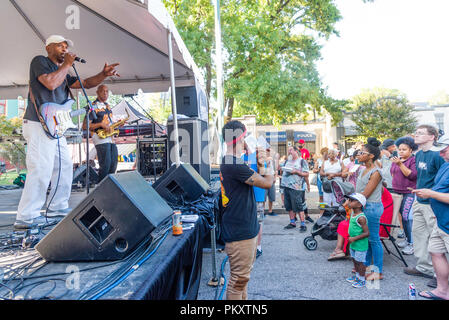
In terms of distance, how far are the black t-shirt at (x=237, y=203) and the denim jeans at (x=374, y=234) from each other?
196 cm

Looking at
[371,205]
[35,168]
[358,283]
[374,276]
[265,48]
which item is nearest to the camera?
[35,168]

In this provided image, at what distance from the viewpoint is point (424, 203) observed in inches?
134

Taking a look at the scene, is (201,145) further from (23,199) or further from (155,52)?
(23,199)

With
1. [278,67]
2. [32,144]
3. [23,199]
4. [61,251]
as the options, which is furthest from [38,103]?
[278,67]

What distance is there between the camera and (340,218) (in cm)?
451

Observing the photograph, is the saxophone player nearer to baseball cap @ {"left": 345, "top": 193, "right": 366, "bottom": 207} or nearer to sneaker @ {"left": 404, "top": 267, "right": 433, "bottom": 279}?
baseball cap @ {"left": 345, "top": 193, "right": 366, "bottom": 207}

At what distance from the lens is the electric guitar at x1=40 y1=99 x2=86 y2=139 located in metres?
2.35

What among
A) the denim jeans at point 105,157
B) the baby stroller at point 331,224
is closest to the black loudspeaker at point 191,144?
the denim jeans at point 105,157

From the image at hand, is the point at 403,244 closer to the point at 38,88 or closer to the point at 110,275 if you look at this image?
the point at 110,275

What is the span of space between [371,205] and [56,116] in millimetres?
3630

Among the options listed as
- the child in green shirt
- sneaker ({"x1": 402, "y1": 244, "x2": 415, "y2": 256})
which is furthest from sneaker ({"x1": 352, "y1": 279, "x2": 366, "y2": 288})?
sneaker ({"x1": 402, "y1": 244, "x2": 415, "y2": 256})

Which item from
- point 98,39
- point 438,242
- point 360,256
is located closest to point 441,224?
point 438,242
